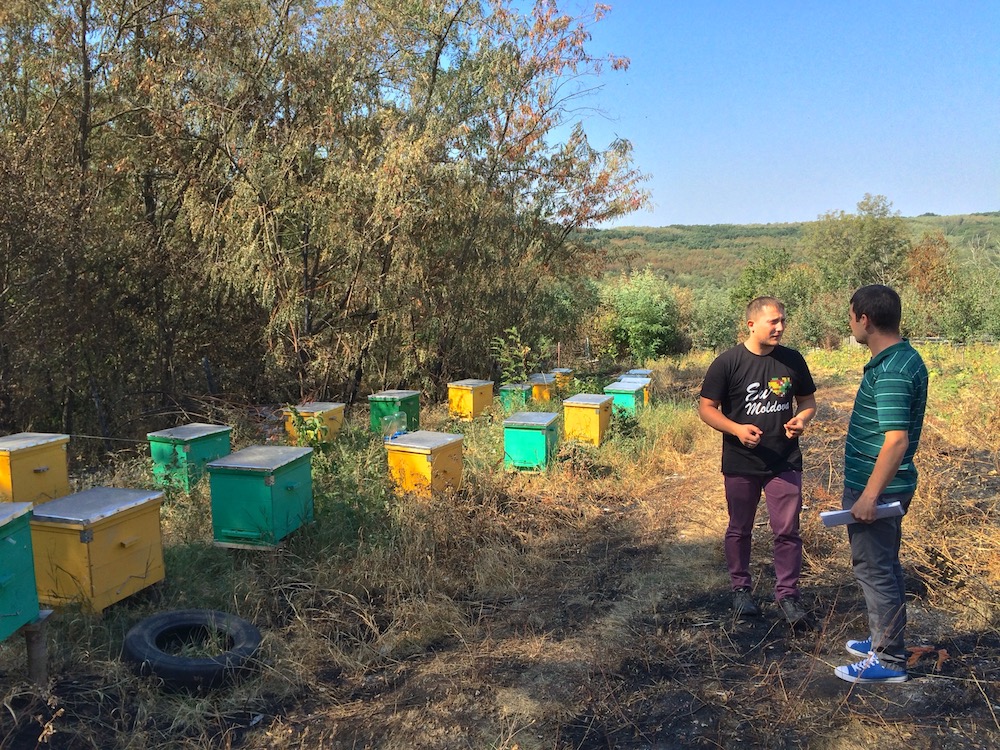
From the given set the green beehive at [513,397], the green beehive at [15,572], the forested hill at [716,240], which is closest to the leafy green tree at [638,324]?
the green beehive at [513,397]

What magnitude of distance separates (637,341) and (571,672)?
17.4 meters

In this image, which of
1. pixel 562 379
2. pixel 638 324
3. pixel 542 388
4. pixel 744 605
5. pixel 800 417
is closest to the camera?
pixel 800 417

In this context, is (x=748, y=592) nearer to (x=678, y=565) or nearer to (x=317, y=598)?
(x=678, y=565)

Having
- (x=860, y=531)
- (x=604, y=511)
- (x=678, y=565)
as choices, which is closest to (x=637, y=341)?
(x=604, y=511)

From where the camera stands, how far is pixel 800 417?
314cm

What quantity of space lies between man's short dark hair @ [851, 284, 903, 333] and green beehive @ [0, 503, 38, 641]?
349 centimetres

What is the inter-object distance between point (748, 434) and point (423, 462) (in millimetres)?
2530

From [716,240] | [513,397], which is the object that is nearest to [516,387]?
[513,397]

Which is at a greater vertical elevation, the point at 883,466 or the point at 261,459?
the point at 883,466

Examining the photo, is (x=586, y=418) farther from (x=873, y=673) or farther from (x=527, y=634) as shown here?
(x=873, y=673)

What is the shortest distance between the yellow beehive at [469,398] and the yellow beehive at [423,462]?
10.8ft

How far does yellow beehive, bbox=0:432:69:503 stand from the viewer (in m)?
4.26

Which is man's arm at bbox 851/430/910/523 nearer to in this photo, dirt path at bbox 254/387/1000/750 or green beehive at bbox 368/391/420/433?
dirt path at bbox 254/387/1000/750

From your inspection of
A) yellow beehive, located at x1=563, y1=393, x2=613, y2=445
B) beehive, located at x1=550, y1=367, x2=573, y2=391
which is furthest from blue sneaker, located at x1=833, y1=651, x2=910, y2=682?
beehive, located at x1=550, y1=367, x2=573, y2=391
